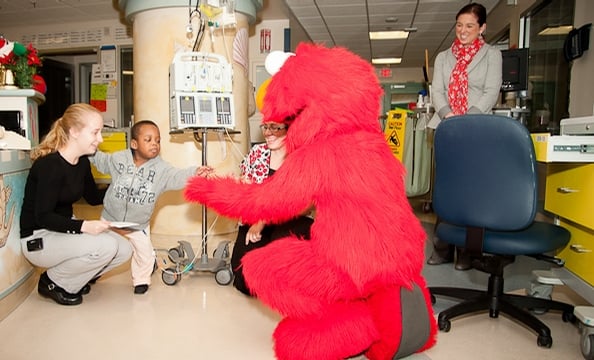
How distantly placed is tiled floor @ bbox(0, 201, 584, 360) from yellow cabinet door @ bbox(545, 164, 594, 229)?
0.50 meters

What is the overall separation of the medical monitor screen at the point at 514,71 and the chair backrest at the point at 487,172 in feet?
4.40

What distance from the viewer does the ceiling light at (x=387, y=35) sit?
709 cm

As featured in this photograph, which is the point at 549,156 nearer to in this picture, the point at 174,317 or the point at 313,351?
the point at 313,351

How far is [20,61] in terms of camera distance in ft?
A: 8.12

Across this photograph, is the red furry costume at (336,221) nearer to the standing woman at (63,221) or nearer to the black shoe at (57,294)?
the standing woman at (63,221)

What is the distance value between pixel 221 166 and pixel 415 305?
246cm

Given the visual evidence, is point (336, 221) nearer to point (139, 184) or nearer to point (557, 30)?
point (139, 184)

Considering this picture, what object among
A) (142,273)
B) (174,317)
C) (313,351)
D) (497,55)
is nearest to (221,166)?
(142,273)

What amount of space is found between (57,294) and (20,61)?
127 centimetres

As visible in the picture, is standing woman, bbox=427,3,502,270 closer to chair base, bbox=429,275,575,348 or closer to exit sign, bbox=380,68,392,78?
chair base, bbox=429,275,575,348

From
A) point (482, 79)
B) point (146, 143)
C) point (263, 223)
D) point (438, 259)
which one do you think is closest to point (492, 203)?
point (263, 223)

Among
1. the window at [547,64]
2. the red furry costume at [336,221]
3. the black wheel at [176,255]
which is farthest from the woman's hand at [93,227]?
the window at [547,64]

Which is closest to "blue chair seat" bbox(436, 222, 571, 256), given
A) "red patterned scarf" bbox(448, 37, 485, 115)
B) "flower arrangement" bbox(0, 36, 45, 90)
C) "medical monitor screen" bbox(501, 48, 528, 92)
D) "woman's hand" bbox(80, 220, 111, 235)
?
"red patterned scarf" bbox(448, 37, 485, 115)

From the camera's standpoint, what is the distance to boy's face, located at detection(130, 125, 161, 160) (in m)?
2.38
